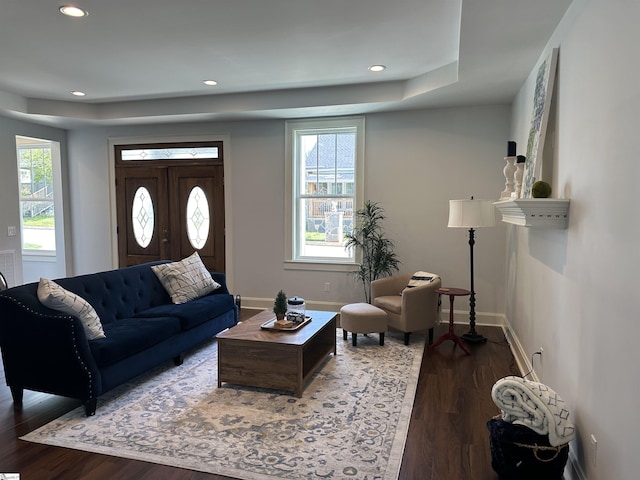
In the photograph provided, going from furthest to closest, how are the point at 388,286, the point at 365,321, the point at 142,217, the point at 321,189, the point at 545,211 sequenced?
the point at 142,217 → the point at 321,189 → the point at 388,286 → the point at 365,321 → the point at 545,211

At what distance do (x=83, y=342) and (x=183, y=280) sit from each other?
5.22 feet

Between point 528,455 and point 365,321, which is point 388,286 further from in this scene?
point 528,455

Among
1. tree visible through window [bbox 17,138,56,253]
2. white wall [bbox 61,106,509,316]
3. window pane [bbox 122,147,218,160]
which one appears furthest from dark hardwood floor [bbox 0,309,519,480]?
tree visible through window [bbox 17,138,56,253]

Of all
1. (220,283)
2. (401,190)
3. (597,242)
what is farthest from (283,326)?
(401,190)

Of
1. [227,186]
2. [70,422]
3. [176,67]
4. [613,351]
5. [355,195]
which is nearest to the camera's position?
[613,351]

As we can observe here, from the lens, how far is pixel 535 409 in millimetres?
2227

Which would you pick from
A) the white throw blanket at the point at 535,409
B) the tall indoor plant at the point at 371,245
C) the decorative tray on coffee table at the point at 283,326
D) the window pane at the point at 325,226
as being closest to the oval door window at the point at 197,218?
the window pane at the point at 325,226

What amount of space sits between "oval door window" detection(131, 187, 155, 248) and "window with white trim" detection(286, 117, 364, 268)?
222cm

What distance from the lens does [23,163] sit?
7641 millimetres

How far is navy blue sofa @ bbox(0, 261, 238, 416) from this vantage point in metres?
2.91

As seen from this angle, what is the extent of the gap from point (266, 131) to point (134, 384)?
372 cm

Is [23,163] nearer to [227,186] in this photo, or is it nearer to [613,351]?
[227,186]

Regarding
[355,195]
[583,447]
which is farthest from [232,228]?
[583,447]

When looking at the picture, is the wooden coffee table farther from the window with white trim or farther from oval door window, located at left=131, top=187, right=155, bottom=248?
oval door window, located at left=131, top=187, right=155, bottom=248
